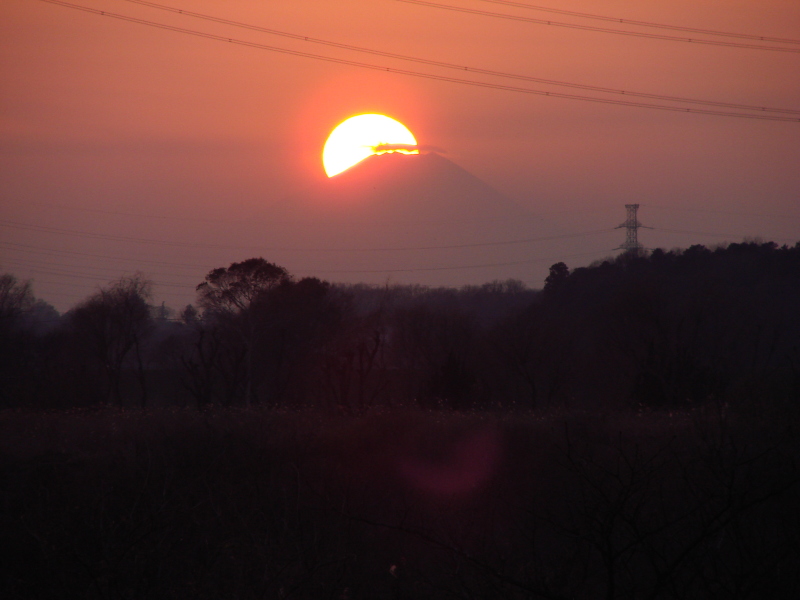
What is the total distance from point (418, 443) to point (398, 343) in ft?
97.1

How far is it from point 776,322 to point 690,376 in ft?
51.4

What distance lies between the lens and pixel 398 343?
48969 millimetres

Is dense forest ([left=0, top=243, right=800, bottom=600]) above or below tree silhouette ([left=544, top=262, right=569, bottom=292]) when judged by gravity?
below

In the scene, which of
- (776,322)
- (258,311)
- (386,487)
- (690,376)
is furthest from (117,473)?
(776,322)

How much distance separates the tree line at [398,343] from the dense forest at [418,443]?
18cm

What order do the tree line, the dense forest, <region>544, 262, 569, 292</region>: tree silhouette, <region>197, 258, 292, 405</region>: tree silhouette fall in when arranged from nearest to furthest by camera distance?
the dense forest, the tree line, <region>197, 258, 292, 405</region>: tree silhouette, <region>544, 262, 569, 292</region>: tree silhouette

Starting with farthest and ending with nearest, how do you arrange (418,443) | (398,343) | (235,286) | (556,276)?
(556,276) < (398,343) < (235,286) < (418,443)

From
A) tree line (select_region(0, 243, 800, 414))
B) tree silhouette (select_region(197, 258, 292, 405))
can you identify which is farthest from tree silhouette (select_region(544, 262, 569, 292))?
tree silhouette (select_region(197, 258, 292, 405))

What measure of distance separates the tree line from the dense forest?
181 millimetres

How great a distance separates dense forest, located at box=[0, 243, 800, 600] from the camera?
5.56 meters

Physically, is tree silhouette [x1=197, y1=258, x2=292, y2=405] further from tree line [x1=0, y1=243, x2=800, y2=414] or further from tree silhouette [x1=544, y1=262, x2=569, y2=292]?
tree silhouette [x1=544, y1=262, x2=569, y2=292]

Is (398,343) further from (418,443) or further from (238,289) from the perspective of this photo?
(418,443)

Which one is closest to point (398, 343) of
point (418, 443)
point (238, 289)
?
point (238, 289)

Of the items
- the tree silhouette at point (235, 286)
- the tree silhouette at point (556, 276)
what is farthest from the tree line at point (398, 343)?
the tree silhouette at point (556, 276)
